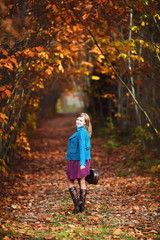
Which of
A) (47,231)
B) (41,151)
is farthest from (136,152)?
(47,231)

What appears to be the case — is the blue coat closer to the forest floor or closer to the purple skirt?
the purple skirt

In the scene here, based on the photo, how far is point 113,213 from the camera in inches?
196

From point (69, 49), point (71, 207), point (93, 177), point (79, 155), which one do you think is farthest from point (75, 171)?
point (69, 49)

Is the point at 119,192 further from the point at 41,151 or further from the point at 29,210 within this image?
the point at 41,151

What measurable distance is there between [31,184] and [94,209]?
253cm

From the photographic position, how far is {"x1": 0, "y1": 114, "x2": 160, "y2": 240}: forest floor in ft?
13.6

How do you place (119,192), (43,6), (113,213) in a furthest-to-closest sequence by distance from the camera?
(119,192) → (43,6) → (113,213)

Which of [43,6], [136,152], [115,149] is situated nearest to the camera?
[43,6]

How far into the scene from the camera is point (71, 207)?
5.21m

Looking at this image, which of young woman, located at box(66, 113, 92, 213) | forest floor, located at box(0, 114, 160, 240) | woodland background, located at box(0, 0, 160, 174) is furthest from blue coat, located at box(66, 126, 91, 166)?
woodland background, located at box(0, 0, 160, 174)

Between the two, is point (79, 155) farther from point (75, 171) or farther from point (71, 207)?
point (71, 207)

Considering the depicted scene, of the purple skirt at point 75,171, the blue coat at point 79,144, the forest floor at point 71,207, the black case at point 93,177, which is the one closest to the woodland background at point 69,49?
the forest floor at point 71,207

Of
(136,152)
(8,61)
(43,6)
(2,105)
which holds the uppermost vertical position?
(43,6)

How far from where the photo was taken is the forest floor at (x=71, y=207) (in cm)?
414
